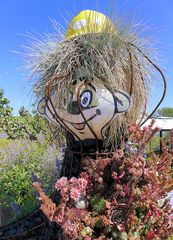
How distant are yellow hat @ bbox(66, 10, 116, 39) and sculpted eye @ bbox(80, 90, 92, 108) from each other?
345 mm

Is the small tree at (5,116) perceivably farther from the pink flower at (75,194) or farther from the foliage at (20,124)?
the pink flower at (75,194)

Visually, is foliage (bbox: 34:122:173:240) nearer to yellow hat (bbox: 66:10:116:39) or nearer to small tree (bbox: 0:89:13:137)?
yellow hat (bbox: 66:10:116:39)

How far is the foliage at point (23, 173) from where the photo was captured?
11.0 feet

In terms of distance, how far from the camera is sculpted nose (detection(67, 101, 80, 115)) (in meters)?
1.79

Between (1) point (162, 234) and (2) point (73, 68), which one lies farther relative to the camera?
(2) point (73, 68)

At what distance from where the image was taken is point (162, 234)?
64.1 inches

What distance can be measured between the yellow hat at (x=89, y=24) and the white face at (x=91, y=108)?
1.05 feet

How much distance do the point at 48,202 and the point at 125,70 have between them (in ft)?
2.68

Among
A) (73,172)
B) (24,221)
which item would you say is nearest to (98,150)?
(73,172)

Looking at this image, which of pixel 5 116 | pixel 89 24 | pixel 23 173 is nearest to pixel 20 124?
pixel 5 116

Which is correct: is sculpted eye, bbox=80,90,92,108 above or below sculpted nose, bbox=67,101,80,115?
above

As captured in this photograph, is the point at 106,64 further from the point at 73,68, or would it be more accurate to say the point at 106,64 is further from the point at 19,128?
the point at 19,128

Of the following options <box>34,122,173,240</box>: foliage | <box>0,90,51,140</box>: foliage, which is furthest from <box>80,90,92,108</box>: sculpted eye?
<box>0,90,51,140</box>: foliage

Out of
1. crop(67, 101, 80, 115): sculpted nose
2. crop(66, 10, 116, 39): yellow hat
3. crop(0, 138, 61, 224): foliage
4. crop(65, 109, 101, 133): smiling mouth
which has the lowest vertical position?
crop(0, 138, 61, 224): foliage
